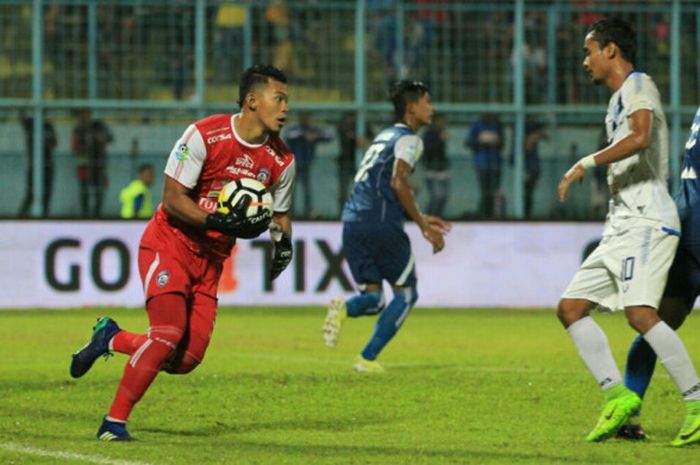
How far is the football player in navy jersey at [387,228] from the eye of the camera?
1298cm

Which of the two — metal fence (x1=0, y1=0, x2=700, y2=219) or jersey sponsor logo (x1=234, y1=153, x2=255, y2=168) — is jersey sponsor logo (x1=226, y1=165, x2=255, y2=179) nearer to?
jersey sponsor logo (x1=234, y1=153, x2=255, y2=168)

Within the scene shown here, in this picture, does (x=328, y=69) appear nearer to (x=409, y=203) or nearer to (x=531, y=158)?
(x=531, y=158)

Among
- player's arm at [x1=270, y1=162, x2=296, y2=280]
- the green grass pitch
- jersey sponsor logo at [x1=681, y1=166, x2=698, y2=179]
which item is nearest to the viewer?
the green grass pitch

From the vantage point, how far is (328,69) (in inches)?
871

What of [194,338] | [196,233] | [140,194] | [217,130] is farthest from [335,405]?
[140,194]

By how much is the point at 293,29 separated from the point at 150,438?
13.5 meters

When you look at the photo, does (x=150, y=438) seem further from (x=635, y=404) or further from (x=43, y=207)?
(x=43, y=207)

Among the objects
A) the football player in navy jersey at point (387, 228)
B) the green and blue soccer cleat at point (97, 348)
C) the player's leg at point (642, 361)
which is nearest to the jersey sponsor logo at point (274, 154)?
the green and blue soccer cleat at point (97, 348)

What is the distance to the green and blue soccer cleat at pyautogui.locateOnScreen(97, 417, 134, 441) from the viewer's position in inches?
333

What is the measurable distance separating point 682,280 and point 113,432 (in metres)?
3.11

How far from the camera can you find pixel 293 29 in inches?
857

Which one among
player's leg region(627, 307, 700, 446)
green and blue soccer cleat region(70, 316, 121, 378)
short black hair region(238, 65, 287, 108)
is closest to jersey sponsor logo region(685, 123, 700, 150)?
player's leg region(627, 307, 700, 446)

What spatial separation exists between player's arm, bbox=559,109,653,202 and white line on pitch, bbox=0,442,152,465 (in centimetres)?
261

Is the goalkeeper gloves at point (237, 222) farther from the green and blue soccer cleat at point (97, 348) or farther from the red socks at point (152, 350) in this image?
the green and blue soccer cleat at point (97, 348)
